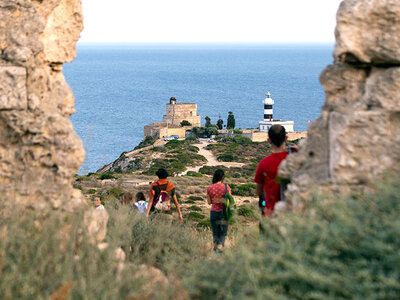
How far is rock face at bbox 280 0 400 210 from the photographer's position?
4520mm

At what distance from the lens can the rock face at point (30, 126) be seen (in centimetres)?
527

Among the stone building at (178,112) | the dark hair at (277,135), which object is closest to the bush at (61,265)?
the dark hair at (277,135)

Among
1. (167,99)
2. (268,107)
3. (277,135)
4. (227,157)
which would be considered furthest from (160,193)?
(167,99)

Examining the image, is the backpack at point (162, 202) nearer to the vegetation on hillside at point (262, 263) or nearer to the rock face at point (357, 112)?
the vegetation on hillside at point (262, 263)

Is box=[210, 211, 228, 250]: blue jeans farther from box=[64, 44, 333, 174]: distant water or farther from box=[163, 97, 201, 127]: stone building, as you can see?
box=[163, 97, 201, 127]: stone building

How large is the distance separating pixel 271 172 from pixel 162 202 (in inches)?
104

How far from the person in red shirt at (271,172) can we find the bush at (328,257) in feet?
3.84

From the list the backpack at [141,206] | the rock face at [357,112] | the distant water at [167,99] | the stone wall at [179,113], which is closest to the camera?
the rock face at [357,112]

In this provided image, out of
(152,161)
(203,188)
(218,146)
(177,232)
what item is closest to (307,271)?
(177,232)

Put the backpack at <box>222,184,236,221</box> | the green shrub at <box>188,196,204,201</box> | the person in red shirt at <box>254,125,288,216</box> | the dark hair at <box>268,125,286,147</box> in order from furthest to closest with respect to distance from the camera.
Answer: the green shrub at <box>188,196,204,201</box> → the backpack at <box>222,184,236,221</box> → the dark hair at <box>268,125,286,147</box> → the person in red shirt at <box>254,125,288,216</box>

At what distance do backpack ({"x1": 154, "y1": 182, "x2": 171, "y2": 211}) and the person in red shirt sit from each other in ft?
7.37

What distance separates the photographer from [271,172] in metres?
5.72

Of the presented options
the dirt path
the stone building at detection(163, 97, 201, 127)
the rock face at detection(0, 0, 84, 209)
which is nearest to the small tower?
the stone building at detection(163, 97, 201, 127)

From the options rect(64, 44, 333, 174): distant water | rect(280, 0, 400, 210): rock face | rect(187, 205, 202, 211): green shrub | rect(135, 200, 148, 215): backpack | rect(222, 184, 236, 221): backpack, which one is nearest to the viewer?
rect(280, 0, 400, 210): rock face
